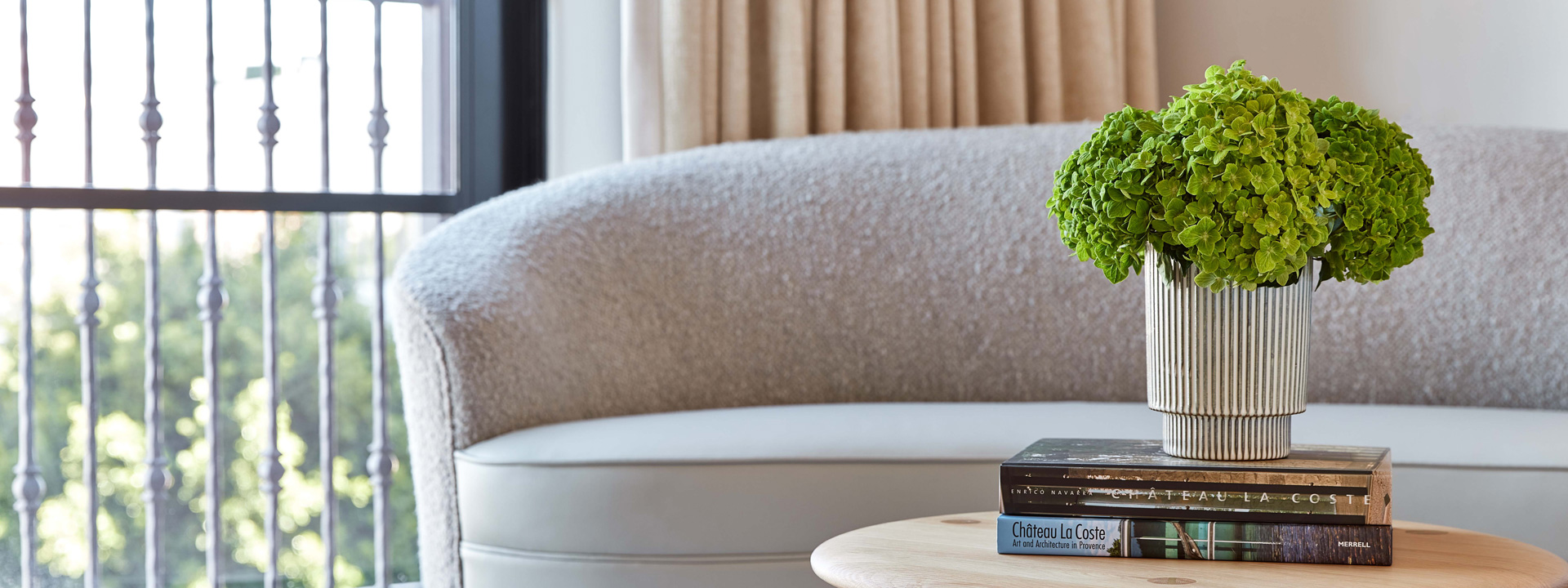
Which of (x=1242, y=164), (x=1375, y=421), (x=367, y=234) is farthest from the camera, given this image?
(x=367, y=234)

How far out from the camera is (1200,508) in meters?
0.79

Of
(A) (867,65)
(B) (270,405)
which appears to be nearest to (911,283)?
(A) (867,65)

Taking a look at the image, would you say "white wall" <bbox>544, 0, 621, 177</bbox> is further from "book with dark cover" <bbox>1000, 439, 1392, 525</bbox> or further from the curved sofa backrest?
"book with dark cover" <bbox>1000, 439, 1392, 525</bbox>

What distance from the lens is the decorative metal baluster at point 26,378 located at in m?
1.89

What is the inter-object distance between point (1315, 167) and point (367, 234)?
1848mm

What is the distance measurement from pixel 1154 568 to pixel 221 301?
1.75m

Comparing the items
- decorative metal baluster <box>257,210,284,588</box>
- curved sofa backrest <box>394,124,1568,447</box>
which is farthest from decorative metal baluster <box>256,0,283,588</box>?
curved sofa backrest <box>394,124,1568,447</box>

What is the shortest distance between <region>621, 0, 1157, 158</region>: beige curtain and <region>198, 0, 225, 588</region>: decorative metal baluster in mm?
700

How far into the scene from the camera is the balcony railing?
1910mm

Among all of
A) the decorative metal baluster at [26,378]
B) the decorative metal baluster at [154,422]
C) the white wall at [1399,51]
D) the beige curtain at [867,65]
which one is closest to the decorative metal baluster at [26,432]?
the decorative metal baluster at [26,378]

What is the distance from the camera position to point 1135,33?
232cm

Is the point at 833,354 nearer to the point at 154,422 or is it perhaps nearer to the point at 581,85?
the point at 581,85

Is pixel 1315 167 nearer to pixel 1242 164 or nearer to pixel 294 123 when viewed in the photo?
pixel 1242 164

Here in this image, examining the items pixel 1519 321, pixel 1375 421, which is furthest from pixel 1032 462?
pixel 1519 321
